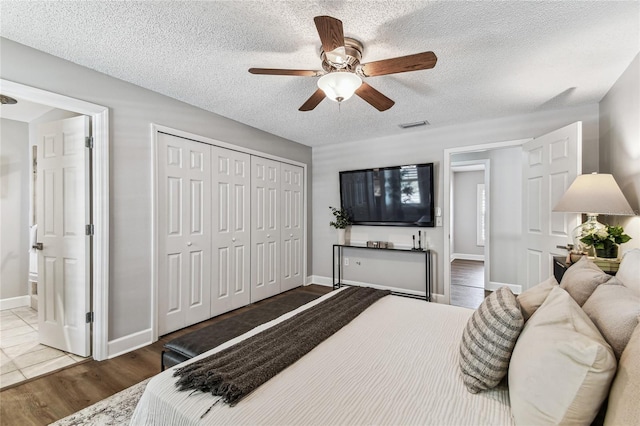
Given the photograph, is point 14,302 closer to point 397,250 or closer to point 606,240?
point 397,250

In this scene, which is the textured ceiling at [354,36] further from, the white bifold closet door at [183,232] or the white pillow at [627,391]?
the white pillow at [627,391]

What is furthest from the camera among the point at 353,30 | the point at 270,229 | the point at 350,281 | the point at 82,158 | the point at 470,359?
the point at 350,281

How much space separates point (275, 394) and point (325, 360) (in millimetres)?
333

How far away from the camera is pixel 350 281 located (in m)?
4.74

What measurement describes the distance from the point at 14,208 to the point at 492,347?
5.46 meters

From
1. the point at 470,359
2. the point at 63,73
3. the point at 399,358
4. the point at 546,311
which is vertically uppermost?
the point at 63,73

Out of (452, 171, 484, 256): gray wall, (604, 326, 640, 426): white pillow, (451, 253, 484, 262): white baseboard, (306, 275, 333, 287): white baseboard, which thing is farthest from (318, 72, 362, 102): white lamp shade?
(451, 253, 484, 262): white baseboard

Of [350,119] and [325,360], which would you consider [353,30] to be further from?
[325,360]

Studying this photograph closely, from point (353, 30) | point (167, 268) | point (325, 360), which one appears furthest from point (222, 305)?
point (353, 30)

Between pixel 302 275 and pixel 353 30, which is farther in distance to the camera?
pixel 302 275

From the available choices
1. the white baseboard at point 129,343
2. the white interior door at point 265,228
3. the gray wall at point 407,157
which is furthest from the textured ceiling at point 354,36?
the white baseboard at point 129,343

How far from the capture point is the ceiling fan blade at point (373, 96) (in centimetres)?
217

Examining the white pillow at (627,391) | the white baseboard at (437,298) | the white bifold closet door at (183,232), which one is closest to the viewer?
the white pillow at (627,391)

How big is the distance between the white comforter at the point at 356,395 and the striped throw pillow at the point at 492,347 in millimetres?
59
